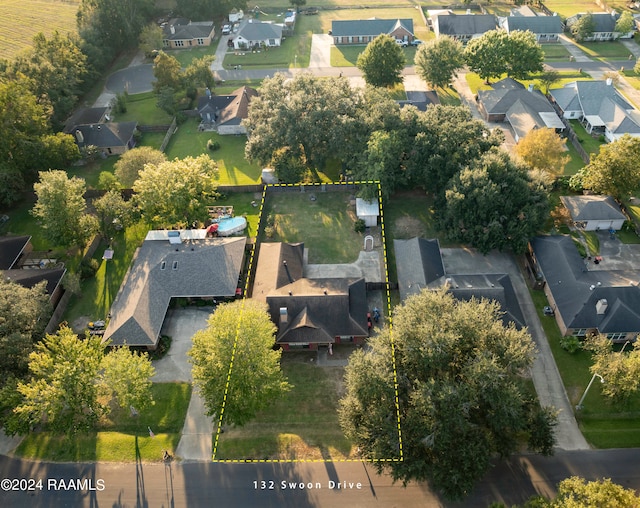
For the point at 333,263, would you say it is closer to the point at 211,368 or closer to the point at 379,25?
the point at 211,368

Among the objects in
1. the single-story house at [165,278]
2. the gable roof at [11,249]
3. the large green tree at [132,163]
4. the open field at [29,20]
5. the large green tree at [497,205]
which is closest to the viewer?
the single-story house at [165,278]

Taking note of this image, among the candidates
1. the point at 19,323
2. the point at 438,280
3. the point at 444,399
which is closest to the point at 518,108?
the point at 438,280

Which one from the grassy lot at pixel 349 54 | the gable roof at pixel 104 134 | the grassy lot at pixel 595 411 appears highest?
the grassy lot at pixel 349 54

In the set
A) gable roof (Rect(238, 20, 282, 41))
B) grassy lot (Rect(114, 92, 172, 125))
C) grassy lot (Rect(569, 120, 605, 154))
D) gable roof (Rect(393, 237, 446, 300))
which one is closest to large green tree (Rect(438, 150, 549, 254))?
gable roof (Rect(393, 237, 446, 300))

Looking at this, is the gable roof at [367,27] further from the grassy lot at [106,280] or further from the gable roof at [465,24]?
the grassy lot at [106,280]

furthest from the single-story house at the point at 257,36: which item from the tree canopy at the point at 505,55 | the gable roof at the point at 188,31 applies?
the tree canopy at the point at 505,55

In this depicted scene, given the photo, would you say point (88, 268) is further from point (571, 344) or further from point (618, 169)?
point (618, 169)
